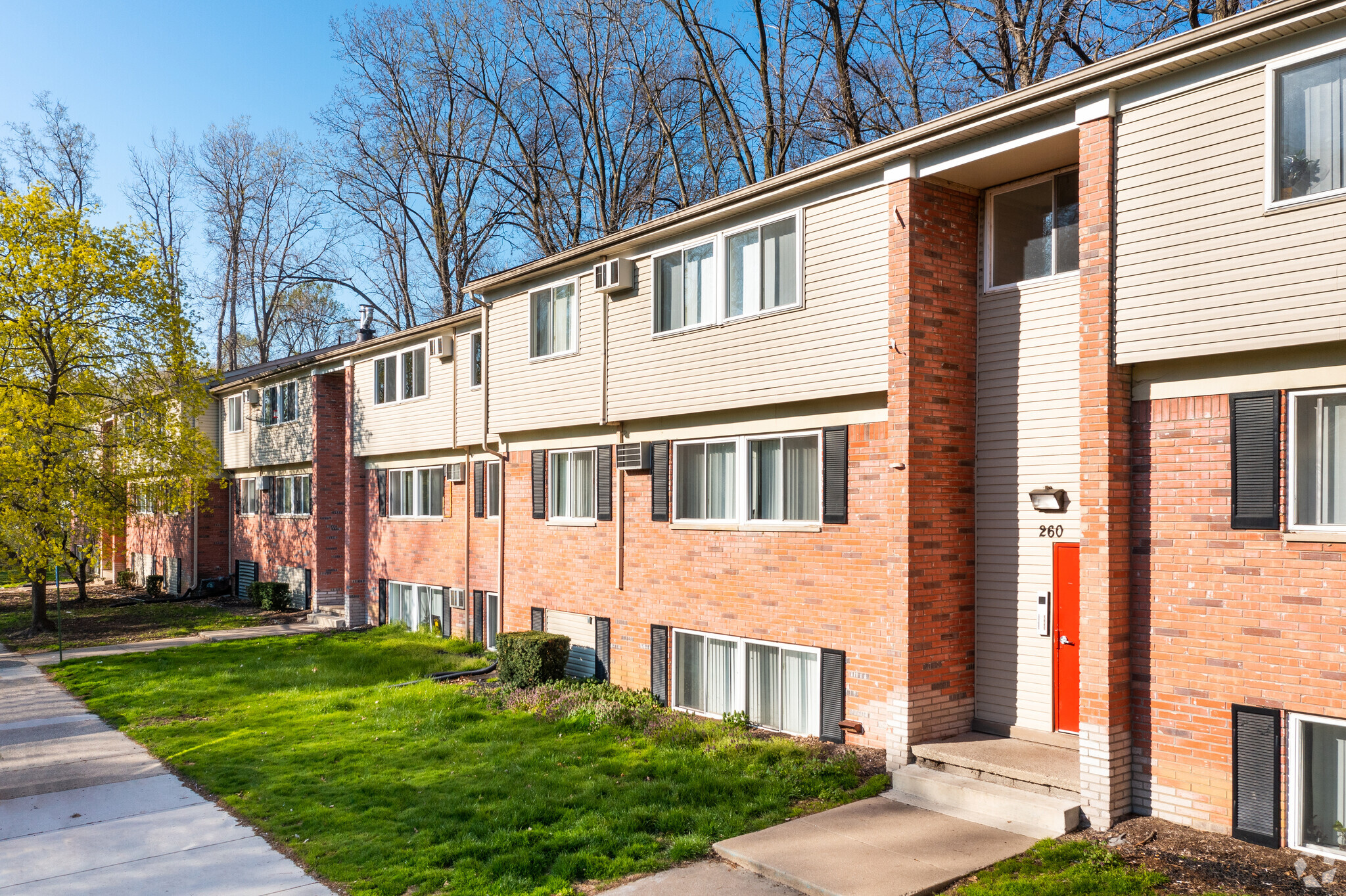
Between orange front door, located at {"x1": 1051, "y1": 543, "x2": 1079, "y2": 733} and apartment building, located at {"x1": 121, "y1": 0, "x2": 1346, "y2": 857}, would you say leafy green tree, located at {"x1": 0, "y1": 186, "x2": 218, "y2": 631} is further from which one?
orange front door, located at {"x1": 1051, "y1": 543, "x2": 1079, "y2": 733}

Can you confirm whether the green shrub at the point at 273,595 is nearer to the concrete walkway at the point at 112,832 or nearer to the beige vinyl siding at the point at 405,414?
the beige vinyl siding at the point at 405,414

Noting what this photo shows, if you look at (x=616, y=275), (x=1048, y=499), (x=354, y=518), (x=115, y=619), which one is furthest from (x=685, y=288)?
(x=115, y=619)

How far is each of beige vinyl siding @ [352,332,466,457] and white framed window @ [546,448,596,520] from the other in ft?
13.6

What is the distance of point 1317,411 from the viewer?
22.4 ft

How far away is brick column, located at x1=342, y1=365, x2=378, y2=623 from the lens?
22.3 m

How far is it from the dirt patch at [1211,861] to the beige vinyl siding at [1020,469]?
1.65m

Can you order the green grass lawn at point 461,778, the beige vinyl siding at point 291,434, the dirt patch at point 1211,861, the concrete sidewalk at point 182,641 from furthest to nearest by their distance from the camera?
the beige vinyl siding at point 291,434
the concrete sidewalk at point 182,641
the green grass lawn at point 461,778
the dirt patch at point 1211,861

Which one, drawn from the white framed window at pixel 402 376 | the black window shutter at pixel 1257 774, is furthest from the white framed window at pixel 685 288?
the white framed window at pixel 402 376

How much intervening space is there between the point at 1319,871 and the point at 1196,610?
6.31 feet

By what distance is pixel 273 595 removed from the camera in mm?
25469

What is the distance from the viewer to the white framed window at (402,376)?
1991 centimetres

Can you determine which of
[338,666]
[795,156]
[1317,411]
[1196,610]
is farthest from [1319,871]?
[795,156]

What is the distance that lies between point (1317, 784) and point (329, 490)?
22.0 metres

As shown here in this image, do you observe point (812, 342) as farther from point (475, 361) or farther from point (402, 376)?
point (402, 376)
